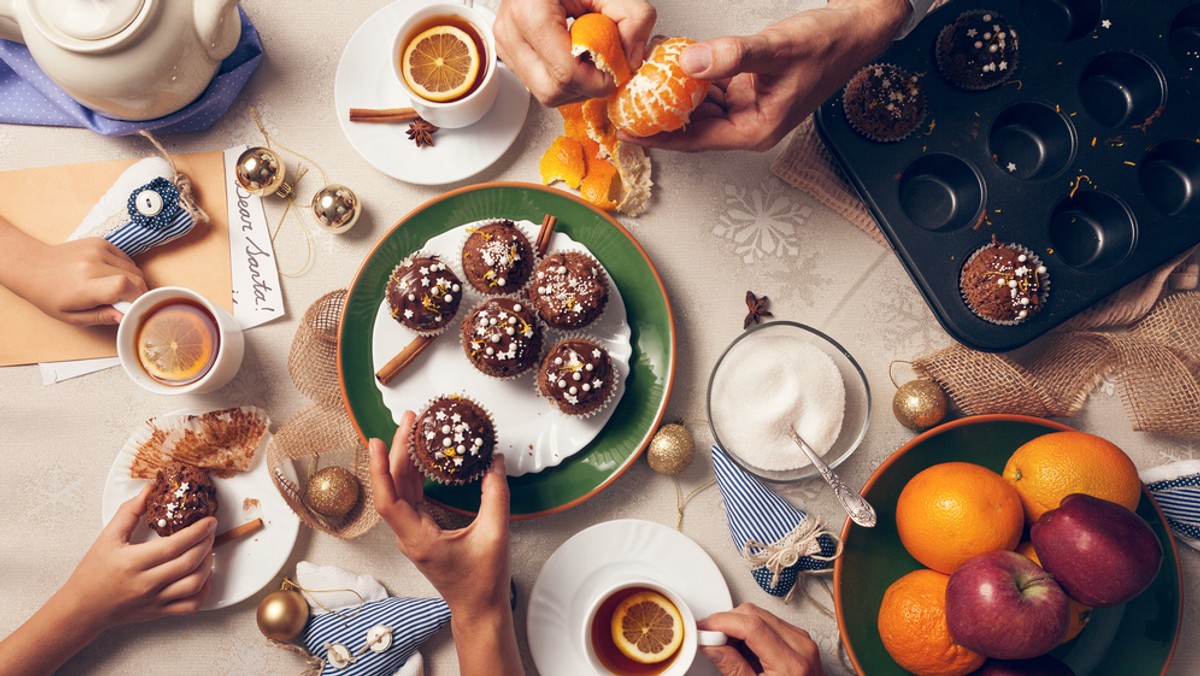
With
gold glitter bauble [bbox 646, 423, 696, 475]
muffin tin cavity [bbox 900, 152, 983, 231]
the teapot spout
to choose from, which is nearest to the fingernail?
muffin tin cavity [bbox 900, 152, 983, 231]

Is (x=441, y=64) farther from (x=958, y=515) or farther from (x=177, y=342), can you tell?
(x=958, y=515)

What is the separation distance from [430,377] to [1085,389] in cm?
163

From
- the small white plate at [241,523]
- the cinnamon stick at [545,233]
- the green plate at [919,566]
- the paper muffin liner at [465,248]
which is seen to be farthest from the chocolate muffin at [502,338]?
the green plate at [919,566]

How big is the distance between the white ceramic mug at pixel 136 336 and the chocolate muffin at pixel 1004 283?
175cm

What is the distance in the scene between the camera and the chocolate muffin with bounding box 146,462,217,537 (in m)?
1.69

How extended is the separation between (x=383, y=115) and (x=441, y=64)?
20cm

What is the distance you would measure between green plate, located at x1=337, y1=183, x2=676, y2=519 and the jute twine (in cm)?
8

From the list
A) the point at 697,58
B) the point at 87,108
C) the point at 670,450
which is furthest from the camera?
the point at 87,108

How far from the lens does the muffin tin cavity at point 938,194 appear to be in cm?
175

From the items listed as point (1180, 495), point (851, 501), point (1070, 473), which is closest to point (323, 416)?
point (851, 501)

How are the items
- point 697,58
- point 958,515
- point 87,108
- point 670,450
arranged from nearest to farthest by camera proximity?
point 697,58, point 958,515, point 670,450, point 87,108

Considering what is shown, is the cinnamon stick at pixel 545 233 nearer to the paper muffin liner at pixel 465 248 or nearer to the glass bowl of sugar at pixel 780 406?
the paper muffin liner at pixel 465 248

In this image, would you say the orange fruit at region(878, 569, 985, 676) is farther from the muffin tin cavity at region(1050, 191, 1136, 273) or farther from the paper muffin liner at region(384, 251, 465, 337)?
the paper muffin liner at region(384, 251, 465, 337)

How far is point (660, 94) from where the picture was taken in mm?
1435
